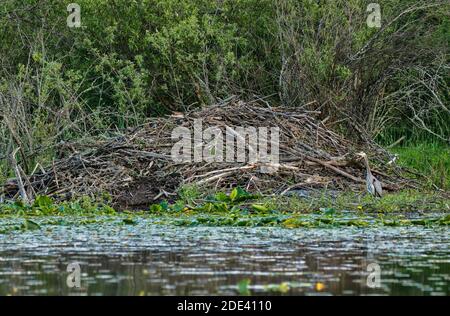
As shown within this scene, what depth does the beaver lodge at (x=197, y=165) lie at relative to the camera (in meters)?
13.5

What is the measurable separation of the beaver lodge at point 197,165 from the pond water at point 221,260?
97.8 inches

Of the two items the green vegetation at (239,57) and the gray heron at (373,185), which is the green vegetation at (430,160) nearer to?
the green vegetation at (239,57)

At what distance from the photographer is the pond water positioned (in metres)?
7.09

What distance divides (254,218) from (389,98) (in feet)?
24.2

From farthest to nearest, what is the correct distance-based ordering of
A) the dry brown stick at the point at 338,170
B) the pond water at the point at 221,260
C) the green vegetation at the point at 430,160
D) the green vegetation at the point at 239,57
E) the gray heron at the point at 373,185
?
the green vegetation at the point at 239,57, the green vegetation at the point at 430,160, the dry brown stick at the point at 338,170, the gray heron at the point at 373,185, the pond water at the point at 221,260

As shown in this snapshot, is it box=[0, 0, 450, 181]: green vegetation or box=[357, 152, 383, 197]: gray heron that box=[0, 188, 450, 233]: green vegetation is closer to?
box=[357, 152, 383, 197]: gray heron

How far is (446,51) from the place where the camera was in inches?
723

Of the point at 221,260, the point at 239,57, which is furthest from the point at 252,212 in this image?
the point at 239,57

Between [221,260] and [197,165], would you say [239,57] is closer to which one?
[197,165]

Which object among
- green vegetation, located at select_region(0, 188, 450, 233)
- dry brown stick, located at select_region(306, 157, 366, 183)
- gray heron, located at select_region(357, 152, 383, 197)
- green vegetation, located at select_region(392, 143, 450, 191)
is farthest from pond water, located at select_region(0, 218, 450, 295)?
green vegetation, located at select_region(392, 143, 450, 191)

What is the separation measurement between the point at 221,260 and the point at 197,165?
5770mm

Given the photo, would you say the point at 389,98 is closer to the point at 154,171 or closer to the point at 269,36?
the point at 269,36

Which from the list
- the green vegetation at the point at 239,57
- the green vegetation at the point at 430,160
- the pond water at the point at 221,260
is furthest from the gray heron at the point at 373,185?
the pond water at the point at 221,260

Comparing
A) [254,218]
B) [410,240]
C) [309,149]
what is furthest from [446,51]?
[410,240]
